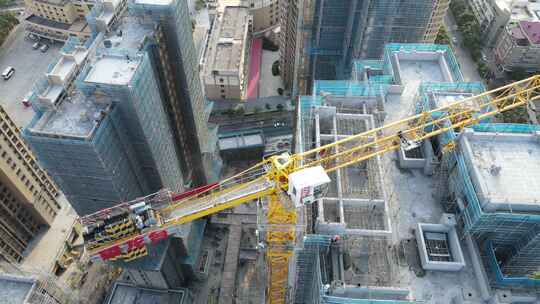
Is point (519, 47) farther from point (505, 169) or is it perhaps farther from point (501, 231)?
→ point (501, 231)

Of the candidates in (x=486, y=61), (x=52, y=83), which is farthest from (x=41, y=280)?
(x=486, y=61)

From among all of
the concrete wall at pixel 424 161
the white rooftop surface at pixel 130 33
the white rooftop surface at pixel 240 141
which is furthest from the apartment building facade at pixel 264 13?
the concrete wall at pixel 424 161

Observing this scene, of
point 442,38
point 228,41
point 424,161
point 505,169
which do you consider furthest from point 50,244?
point 442,38

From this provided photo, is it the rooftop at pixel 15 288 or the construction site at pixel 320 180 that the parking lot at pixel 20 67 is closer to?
the construction site at pixel 320 180

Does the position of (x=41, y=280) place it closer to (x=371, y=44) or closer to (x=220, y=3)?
(x=371, y=44)

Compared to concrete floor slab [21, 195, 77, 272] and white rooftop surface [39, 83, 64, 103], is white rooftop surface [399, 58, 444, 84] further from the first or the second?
concrete floor slab [21, 195, 77, 272]
